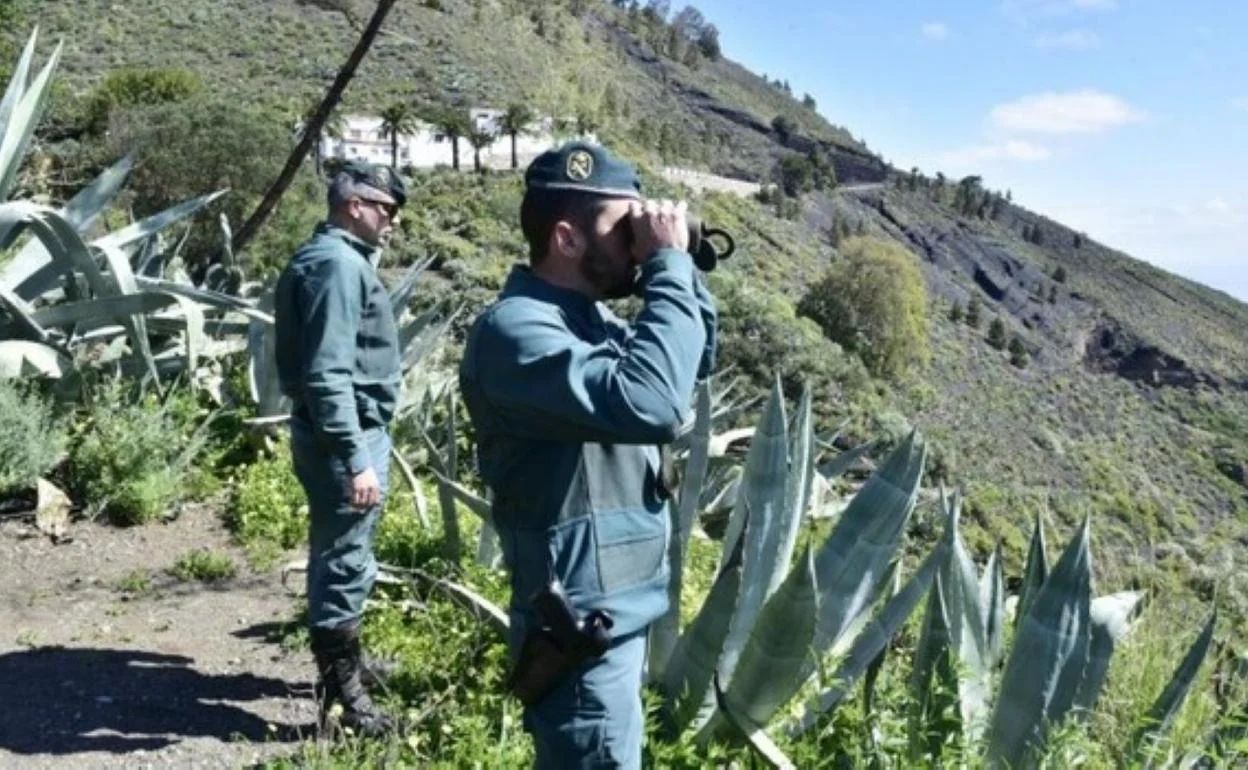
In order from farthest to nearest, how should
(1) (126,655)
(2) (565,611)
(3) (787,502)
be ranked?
(1) (126,655), (3) (787,502), (2) (565,611)

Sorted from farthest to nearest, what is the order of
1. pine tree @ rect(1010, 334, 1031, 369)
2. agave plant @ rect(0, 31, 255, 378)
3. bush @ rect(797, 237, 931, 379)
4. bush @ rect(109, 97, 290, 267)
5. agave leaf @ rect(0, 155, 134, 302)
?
1. pine tree @ rect(1010, 334, 1031, 369)
2. bush @ rect(797, 237, 931, 379)
3. bush @ rect(109, 97, 290, 267)
4. agave leaf @ rect(0, 155, 134, 302)
5. agave plant @ rect(0, 31, 255, 378)

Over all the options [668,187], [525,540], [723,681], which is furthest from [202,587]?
[668,187]

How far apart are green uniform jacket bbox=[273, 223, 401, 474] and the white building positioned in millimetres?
46376

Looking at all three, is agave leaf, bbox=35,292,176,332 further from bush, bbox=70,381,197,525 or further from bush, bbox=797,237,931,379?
bush, bbox=797,237,931,379

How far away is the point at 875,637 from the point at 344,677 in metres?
1.59

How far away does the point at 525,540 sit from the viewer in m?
2.29

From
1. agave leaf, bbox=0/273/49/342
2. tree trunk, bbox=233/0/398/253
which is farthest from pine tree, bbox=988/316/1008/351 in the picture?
agave leaf, bbox=0/273/49/342

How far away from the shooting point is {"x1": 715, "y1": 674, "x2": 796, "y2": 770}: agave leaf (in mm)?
2990

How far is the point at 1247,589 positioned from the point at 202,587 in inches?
185

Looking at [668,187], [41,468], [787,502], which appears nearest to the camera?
[787,502]

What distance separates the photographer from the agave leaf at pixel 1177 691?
270 centimetres

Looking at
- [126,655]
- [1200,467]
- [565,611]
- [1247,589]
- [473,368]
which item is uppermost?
[473,368]

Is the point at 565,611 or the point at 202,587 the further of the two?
the point at 202,587

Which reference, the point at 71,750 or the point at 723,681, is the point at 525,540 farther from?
the point at 71,750
